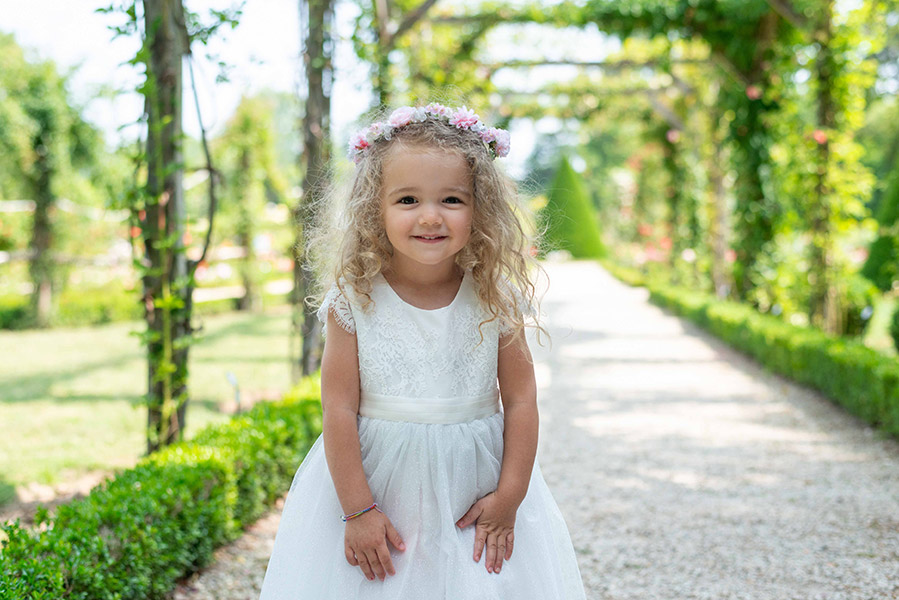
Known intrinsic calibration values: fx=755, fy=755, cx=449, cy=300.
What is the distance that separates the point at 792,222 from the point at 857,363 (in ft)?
12.9

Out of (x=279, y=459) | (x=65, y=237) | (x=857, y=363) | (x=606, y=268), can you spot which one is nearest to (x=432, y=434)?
(x=279, y=459)

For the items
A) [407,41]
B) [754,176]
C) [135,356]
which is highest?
[407,41]

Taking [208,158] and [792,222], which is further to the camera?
[792,222]

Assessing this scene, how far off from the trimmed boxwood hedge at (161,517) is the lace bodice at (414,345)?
0.94 meters

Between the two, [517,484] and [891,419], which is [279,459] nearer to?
[517,484]

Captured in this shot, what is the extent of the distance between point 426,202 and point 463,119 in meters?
0.20

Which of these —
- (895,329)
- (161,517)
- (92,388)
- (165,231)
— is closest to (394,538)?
(161,517)

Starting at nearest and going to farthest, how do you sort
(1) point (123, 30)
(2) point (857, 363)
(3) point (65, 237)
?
(1) point (123, 30) < (2) point (857, 363) < (3) point (65, 237)

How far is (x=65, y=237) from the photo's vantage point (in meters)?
11.3

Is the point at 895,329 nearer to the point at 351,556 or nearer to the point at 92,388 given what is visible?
the point at 351,556

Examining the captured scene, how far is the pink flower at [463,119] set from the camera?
5.09 ft

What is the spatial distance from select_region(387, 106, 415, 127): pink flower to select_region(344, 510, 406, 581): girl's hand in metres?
0.78

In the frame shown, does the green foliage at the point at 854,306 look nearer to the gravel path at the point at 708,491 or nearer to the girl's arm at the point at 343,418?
the gravel path at the point at 708,491

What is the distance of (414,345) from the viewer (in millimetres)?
1585
